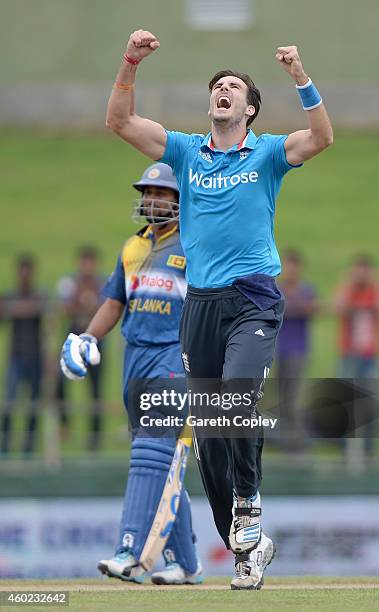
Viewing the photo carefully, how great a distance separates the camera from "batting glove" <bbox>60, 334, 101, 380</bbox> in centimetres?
823

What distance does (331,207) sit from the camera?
93.9 ft

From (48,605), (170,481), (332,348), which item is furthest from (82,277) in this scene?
(48,605)

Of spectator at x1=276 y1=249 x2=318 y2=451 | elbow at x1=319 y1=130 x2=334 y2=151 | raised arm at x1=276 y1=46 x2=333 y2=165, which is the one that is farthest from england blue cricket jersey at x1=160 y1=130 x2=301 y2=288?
spectator at x1=276 y1=249 x2=318 y2=451

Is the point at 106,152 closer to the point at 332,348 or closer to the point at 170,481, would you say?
the point at 332,348

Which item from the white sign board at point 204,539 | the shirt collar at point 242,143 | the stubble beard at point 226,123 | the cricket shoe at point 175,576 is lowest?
the white sign board at point 204,539

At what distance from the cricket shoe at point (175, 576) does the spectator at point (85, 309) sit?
5.52 metres

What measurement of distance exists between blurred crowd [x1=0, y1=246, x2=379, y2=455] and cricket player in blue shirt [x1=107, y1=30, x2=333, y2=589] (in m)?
6.73

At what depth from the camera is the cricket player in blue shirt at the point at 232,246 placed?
23.9 feet

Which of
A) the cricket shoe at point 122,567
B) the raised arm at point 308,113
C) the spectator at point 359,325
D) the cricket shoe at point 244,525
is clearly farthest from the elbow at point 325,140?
the spectator at point 359,325

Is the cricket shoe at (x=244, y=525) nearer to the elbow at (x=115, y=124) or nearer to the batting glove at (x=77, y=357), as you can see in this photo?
the batting glove at (x=77, y=357)

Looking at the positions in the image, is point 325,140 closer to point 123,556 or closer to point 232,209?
point 232,209

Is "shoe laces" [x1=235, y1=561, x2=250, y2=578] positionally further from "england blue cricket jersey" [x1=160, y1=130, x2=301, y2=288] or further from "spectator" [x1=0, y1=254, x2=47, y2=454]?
"spectator" [x1=0, y1=254, x2=47, y2=454]

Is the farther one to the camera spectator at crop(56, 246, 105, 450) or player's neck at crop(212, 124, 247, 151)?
spectator at crop(56, 246, 105, 450)

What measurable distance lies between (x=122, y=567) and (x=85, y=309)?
6126 mm
